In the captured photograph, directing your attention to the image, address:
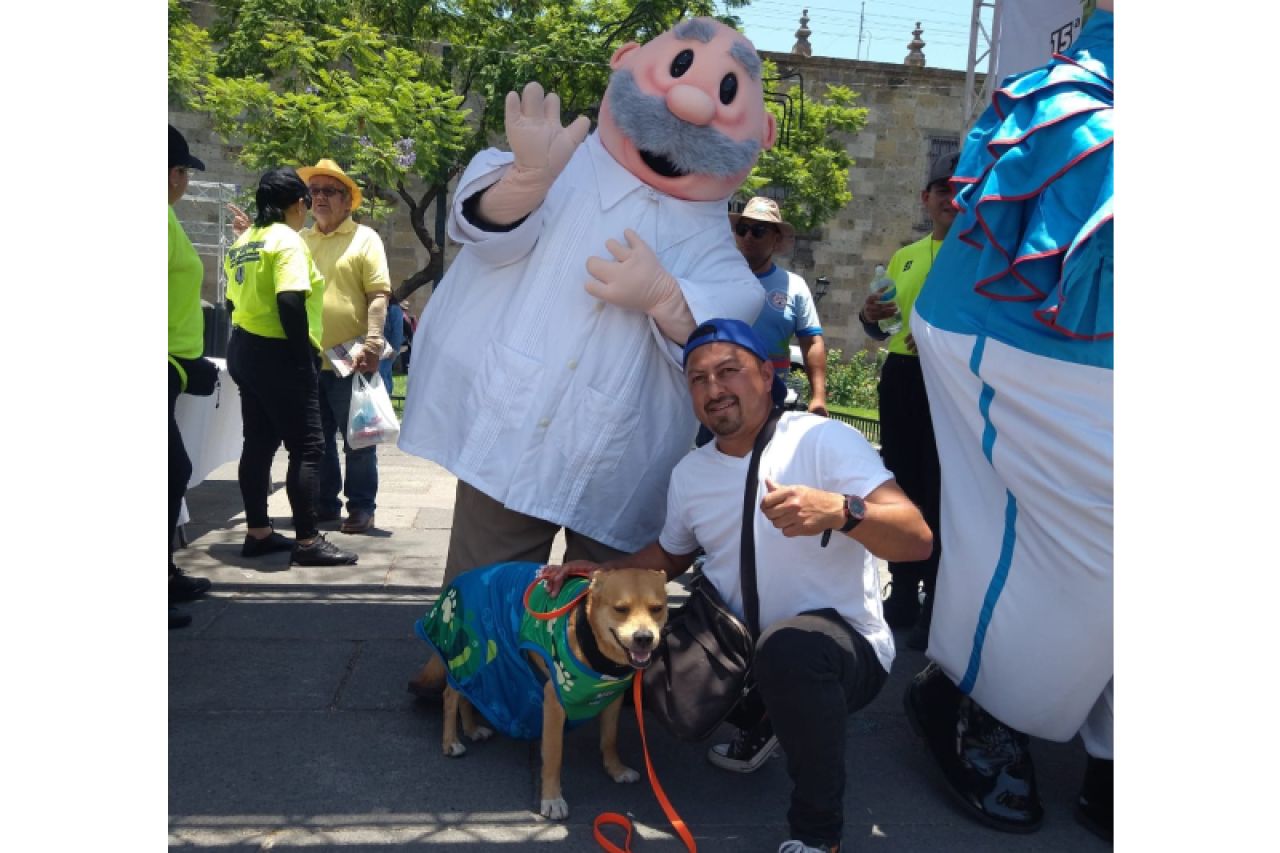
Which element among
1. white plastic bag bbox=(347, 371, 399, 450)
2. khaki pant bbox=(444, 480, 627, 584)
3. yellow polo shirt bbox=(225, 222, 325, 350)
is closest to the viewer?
khaki pant bbox=(444, 480, 627, 584)

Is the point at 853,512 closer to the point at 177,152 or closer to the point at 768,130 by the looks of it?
the point at 768,130

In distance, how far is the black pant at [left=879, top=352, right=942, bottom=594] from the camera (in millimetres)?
4391

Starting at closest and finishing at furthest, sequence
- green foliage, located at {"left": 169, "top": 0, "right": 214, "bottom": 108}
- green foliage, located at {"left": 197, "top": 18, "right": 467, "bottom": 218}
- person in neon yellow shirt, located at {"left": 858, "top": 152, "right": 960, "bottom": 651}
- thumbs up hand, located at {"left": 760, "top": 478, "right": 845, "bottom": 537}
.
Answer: thumbs up hand, located at {"left": 760, "top": 478, "right": 845, "bottom": 537}
person in neon yellow shirt, located at {"left": 858, "top": 152, "right": 960, "bottom": 651}
green foliage, located at {"left": 197, "top": 18, "right": 467, "bottom": 218}
green foliage, located at {"left": 169, "top": 0, "right": 214, "bottom": 108}

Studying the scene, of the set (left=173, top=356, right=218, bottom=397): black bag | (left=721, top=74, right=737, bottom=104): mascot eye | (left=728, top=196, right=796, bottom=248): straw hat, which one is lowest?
(left=173, top=356, right=218, bottom=397): black bag

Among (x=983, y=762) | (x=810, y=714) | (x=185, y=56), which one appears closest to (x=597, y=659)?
(x=810, y=714)

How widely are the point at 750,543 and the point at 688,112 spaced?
1268mm

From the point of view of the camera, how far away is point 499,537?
3367 mm

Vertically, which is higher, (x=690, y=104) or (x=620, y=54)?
(x=620, y=54)

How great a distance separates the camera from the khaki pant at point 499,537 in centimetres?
335

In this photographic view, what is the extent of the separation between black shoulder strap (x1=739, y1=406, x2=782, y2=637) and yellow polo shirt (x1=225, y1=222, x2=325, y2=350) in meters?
2.75

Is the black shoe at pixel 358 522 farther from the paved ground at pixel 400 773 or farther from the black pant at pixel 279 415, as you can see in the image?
the paved ground at pixel 400 773

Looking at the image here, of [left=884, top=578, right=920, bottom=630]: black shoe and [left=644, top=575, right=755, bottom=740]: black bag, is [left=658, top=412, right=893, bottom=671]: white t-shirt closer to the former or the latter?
[left=644, top=575, right=755, bottom=740]: black bag

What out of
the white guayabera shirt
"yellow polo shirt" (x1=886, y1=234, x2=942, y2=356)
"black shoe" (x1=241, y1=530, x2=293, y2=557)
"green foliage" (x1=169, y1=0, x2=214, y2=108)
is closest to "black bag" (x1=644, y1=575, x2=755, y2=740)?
the white guayabera shirt

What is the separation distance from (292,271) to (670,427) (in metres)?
2.36
